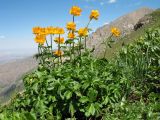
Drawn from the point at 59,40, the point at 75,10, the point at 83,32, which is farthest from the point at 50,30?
the point at 75,10

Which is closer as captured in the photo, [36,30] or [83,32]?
[36,30]

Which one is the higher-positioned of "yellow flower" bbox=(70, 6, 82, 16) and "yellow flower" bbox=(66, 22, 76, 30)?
"yellow flower" bbox=(70, 6, 82, 16)

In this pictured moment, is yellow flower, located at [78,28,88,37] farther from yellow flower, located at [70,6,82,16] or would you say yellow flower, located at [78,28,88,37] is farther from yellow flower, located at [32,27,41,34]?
yellow flower, located at [32,27,41,34]

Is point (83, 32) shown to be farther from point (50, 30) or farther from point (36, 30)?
point (36, 30)

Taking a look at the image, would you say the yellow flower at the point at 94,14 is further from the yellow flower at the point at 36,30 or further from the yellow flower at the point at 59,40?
the yellow flower at the point at 36,30

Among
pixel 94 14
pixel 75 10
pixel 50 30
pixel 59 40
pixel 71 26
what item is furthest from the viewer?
pixel 94 14

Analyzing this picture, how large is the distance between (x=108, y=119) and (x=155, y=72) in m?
2.33

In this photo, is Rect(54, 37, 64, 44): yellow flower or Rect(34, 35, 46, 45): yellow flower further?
Rect(54, 37, 64, 44): yellow flower

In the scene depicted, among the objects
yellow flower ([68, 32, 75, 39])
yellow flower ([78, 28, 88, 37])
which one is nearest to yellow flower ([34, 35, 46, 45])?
yellow flower ([68, 32, 75, 39])

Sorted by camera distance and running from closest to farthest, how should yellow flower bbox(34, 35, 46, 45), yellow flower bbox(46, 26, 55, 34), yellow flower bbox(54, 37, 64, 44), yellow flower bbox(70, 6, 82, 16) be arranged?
yellow flower bbox(34, 35, 46, 45)
yellow flower bbox(46, 26, 55, 34)
yellow flower bbox(54, 37, 64, 44)
yellow flower bbox(70, 6, 82, 16)

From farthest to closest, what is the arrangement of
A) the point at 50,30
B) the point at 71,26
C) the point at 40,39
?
the point at 71,26 → the point at 50,30 → the point at 40,39

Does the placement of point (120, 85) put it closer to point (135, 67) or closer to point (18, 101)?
point (135, 67)

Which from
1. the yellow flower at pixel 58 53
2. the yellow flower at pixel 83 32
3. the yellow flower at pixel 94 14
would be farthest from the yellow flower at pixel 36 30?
the yellow flower at pixel 94 14

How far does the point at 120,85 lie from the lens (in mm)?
7219
